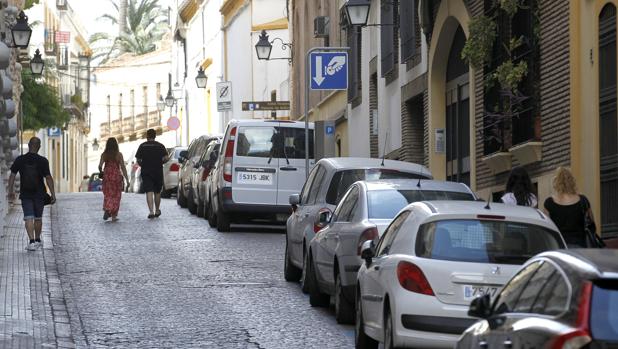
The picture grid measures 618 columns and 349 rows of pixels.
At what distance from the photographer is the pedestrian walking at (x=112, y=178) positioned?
1194 inches

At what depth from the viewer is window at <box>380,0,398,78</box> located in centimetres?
3206

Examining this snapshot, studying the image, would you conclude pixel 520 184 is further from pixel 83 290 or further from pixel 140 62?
pixel 140 62

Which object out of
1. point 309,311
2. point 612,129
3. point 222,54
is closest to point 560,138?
point 612,129

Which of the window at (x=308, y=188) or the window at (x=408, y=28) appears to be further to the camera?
the window at (x=408, y=28)

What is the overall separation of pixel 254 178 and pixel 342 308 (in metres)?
13.1

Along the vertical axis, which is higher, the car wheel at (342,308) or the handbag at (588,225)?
the handbag at (588,225)

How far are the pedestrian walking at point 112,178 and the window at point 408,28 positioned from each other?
5.79 metres

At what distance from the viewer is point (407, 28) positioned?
30.4 meters

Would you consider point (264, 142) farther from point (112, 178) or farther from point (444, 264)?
point (444, 264)

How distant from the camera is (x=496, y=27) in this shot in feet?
75.5

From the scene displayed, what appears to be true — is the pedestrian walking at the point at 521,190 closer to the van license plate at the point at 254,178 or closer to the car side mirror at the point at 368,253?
the car side mirror at the point at 368,253

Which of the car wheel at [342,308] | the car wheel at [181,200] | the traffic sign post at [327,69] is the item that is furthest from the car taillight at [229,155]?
the car wheel at [342,308]

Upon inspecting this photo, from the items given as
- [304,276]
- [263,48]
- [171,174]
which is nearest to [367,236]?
[304,276]

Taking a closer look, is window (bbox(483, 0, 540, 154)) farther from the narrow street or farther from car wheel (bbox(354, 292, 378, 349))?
car wheel (bbox(354, 292, 378, 349))
